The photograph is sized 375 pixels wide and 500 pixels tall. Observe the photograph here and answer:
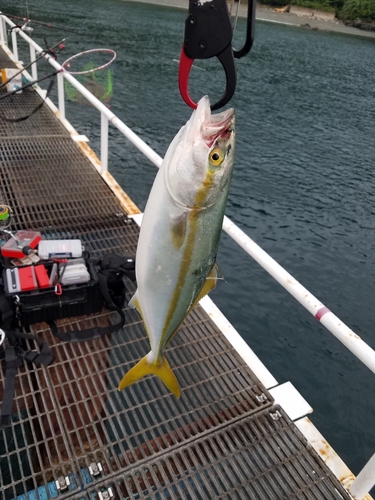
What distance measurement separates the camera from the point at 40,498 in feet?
9.02

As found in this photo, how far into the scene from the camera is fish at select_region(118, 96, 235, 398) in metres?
1.90

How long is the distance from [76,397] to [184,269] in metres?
2.01

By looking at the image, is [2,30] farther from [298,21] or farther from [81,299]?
[298,21]

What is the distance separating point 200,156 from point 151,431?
247cm

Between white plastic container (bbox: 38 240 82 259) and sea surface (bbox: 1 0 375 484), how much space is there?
4.33 meters

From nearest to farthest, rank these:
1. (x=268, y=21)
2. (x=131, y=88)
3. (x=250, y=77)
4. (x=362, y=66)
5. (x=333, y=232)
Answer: (x=333, y=232), (x=131, y=88), (x=250, y=77), (x=362, y=66), (x=268, y=21)

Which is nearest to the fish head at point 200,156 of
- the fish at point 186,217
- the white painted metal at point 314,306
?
the fish at point 186,217

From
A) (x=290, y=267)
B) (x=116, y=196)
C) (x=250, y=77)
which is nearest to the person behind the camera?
(x=116, y=196)

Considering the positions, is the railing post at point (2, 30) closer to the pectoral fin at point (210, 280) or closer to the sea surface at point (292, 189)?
the sea surface at point (292, 189)

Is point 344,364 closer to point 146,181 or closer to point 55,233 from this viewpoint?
point 55,233

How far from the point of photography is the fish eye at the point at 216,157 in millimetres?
1905

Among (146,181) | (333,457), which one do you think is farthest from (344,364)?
(146,181)

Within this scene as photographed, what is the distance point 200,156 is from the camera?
6.23 ft

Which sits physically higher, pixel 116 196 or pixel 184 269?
pixel 184 269
